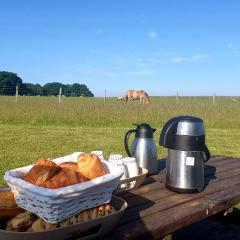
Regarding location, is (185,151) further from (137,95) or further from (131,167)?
(137,95)

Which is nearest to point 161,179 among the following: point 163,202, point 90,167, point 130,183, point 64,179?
point 130,183

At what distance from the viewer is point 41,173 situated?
4.56ft

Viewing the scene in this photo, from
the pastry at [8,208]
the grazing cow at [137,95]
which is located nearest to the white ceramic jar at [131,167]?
the pastry at [8,208]

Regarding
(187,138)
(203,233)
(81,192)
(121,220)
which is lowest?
(203,233)

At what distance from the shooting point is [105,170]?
158 centimetres

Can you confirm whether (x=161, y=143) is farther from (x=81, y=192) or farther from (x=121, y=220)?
(x=81, y=192)

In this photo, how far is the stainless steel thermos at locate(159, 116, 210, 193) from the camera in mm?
1995

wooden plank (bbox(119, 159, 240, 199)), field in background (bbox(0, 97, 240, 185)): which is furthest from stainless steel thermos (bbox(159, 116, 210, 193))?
field in background (bbox(0, 97, 240, 185))

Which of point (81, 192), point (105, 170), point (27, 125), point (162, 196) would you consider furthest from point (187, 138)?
point (27, 125)

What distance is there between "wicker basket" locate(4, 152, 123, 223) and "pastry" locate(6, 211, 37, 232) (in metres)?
0.03

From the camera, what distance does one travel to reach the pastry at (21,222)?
51.8 inches

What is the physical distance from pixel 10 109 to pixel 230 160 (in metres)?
10.2

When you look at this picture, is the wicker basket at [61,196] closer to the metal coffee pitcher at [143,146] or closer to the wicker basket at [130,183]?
the wicker basket at [130,183]

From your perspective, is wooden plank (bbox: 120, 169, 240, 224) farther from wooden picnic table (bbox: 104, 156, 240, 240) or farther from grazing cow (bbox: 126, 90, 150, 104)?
grazing cow (bbox: 126, 90, 150, 104)
